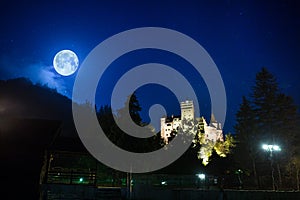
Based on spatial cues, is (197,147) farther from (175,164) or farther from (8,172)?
(8,172)

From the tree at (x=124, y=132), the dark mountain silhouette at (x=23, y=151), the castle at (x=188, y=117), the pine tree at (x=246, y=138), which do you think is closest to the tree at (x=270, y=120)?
the pine tree at (x=246, y=138)

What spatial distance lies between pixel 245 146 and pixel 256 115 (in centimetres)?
675

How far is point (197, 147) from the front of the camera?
49344mm

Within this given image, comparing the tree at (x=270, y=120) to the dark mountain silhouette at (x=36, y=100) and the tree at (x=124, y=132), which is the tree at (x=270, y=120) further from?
the dark mountain silhouette at (x=36, y=100)

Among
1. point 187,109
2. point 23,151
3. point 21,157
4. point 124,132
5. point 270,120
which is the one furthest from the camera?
point 187,109

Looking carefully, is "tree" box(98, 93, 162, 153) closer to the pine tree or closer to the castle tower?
the pine tree

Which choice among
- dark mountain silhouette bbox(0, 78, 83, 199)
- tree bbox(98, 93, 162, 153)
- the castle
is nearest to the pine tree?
tree bbox(98, 93, 162, 153)

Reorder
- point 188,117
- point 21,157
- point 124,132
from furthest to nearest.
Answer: point 188,117 < point 124,132 < point 21,157

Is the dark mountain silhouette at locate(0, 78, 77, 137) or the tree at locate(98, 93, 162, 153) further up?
the dark mountain silhouette at locate(0, 78, 77, 137)

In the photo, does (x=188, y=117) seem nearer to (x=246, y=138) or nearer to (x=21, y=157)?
(x=246, y=138)

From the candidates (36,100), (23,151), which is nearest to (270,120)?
(23,151)

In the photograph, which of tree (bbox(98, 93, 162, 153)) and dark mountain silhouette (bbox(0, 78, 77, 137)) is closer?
tree (bbox(98, 93, 162, 153))

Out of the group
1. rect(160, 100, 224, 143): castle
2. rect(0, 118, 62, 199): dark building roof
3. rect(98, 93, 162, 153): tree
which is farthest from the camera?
rect(160, 100, 224, 143): castle

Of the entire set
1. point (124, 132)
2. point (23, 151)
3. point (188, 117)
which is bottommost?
point (23, 151)
